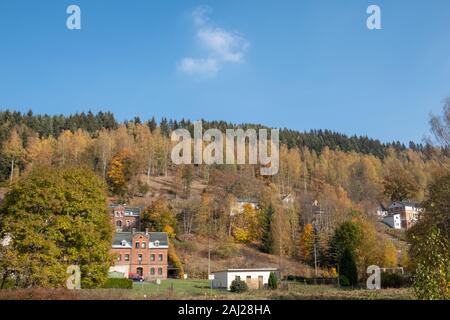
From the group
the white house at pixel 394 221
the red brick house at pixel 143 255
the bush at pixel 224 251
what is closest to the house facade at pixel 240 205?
the bush at pixel 224 251

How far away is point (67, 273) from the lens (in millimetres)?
28906

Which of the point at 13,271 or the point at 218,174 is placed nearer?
the point at 13,271

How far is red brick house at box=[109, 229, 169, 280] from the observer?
6275cm

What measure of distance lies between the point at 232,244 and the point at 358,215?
2154 centimetres

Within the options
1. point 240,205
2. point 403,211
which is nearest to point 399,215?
point 403,211

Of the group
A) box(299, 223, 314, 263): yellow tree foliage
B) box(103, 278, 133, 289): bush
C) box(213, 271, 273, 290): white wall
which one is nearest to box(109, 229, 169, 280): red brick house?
box(213, 271, 273, 290): white wall

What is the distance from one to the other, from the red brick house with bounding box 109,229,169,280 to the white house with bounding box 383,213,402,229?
61.7m

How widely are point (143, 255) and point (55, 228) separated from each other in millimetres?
34710

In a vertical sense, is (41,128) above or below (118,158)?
above

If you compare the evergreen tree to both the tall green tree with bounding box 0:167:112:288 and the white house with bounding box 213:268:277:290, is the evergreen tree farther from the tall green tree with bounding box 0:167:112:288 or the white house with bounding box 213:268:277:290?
the tall green tree with bounding box 0:167:112:288

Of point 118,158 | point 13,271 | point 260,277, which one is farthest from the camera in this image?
point 118,158

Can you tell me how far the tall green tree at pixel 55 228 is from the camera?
28.2 m
